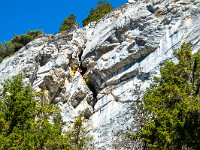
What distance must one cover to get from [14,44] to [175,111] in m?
38.0

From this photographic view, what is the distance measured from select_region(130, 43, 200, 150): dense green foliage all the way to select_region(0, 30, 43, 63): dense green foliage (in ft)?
109

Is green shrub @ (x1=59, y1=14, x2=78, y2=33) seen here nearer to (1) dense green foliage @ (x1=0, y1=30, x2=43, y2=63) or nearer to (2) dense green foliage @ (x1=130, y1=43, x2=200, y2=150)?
(1) dense green foliage @ (x1=0, y1=30, x2=43, y2=63)

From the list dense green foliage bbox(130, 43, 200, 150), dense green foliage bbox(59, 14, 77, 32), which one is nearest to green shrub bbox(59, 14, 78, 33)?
dense green foliage bbox(59, 14, 77, 32)

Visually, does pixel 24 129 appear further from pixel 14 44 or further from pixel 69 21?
pixel 69 21

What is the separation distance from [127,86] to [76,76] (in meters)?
7.69

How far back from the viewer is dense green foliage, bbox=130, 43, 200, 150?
1241 centimetres

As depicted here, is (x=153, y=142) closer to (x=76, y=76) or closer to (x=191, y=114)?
(x=191, y=114)

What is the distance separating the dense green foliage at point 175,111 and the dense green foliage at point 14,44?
3326 centimetres

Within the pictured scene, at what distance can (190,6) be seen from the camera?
2402 centimetres

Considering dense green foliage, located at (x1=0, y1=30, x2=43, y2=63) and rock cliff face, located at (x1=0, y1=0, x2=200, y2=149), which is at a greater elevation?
dense green foliage, located at (x1=0, y1=30, x2=43, y2=63)

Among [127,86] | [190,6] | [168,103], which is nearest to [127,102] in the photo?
[127,86]

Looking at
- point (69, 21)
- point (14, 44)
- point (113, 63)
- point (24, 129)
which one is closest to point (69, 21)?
point (69, 21)

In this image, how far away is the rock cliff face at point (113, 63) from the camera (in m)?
21.8

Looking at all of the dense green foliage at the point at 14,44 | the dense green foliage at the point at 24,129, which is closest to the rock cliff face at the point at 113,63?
the dense green foliage at the point at 24,129
